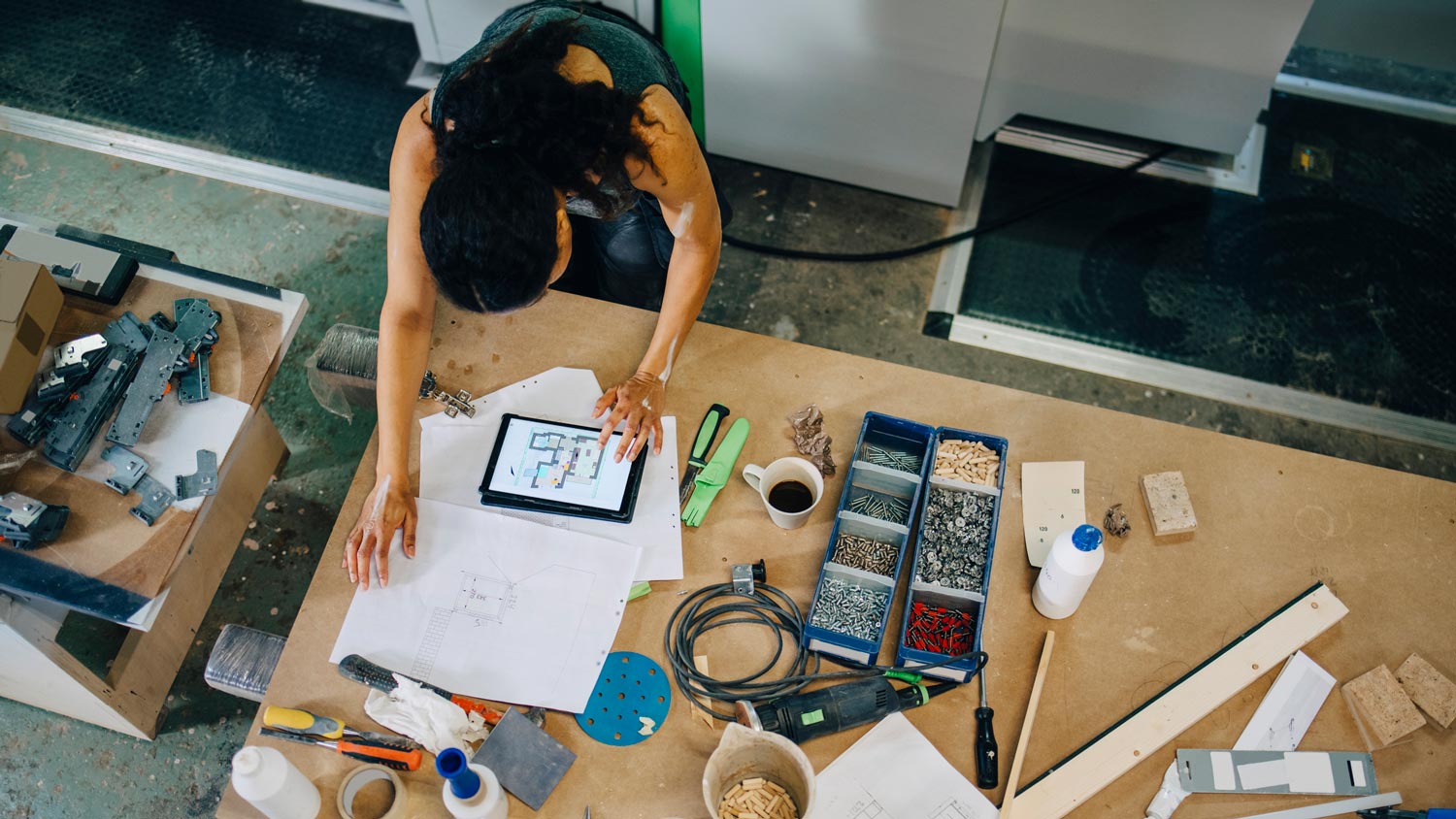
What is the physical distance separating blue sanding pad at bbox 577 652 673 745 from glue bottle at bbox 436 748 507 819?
15 cm

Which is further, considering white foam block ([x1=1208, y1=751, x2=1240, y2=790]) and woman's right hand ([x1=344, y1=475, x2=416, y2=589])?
woman's right hand ([x1=344, y1=475, x2=416, y2=589])

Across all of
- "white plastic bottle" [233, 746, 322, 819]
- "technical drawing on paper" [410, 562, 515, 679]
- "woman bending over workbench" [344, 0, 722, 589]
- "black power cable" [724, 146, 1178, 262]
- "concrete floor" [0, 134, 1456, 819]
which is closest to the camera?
"white plastic bottle" [233, 746, 322, 819]

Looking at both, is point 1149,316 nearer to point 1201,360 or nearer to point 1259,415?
point 1201,360

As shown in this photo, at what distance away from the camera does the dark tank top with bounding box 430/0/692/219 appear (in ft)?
4.80

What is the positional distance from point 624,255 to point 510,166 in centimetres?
66

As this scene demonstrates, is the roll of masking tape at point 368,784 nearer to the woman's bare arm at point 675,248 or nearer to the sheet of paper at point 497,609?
the sheet of paper at point 497,609

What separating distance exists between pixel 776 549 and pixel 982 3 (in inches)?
54.9

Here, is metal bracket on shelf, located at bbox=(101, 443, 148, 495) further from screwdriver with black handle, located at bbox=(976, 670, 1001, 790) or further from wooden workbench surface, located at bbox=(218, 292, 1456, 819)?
screwdriver with black handle, located at bbox=(976, 670, 1001, 790)

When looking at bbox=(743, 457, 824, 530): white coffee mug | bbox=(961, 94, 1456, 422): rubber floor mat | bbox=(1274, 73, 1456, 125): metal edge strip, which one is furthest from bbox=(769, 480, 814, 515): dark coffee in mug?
bbox=(1274, 73, 1456, 125): metal edge strip

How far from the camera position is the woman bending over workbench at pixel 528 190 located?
47.5 inches

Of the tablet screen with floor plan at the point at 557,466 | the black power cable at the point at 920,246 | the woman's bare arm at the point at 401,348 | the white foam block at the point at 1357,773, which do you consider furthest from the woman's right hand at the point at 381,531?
the black power cable at the point at 920,246

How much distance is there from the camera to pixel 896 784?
48.6 inches

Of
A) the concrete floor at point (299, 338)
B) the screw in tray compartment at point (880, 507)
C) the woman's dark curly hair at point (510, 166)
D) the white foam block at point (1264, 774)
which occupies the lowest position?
the concrete floor at point (299, 338)

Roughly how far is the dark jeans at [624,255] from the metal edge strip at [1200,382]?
91 cm
